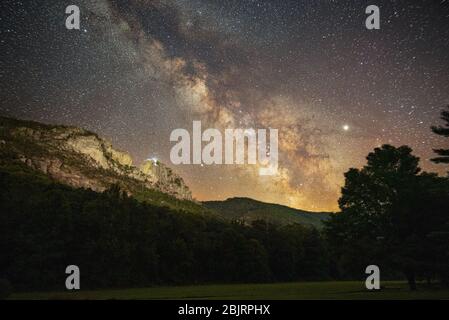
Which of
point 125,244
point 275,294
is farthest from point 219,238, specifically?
point 275,294

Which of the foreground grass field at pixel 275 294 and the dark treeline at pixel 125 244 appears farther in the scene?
the dark treeline at pixel 125 244

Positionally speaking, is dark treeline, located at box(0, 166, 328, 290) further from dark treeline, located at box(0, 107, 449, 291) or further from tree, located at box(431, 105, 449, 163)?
tree, located at box(431, 105, 449, 163)

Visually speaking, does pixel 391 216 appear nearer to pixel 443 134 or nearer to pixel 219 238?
pixel 443 134

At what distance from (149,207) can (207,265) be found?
15.2 meters

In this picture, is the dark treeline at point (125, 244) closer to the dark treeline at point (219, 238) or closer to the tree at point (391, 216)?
the dark treeline at point (219, 238)

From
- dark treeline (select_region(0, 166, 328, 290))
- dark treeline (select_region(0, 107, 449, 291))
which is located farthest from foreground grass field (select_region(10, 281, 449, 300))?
dark treeline (select_region(0, 166, 328, 290))

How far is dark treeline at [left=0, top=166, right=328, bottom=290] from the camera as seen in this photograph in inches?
2309

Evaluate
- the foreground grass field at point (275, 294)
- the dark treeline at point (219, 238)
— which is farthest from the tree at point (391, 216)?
the foreground grass field at point (275, 294)

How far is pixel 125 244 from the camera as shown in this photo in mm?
68625

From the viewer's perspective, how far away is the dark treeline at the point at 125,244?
192 feet

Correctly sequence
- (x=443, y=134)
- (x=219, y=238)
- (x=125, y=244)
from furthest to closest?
(x=219, y=238) < (x=125, y=244) < (x=443, y=134)
